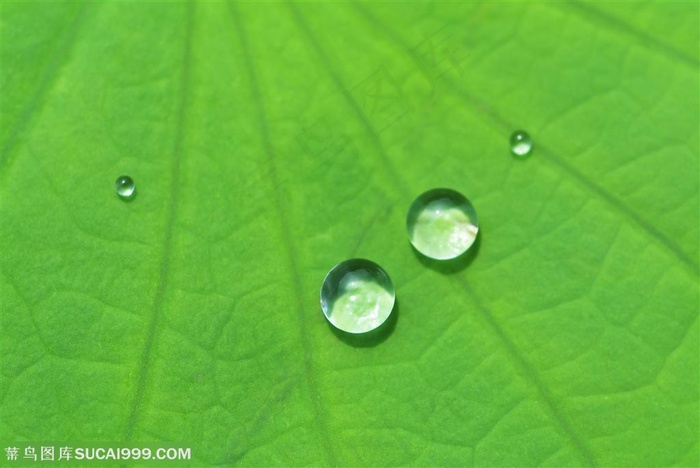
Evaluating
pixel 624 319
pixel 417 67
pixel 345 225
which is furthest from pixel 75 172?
pixel 624 319

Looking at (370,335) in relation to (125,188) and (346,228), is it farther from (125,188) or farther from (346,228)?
(125,188)

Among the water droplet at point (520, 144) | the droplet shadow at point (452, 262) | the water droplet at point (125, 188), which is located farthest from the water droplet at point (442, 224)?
the water droplet at point (125, 188)

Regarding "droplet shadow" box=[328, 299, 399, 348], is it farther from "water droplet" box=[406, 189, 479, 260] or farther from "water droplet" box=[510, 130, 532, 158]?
Answer: "water droplet" box=[510, 130, 532, 158]

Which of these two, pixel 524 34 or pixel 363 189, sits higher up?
pixel 524 34

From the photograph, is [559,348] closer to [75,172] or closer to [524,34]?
[524,34]

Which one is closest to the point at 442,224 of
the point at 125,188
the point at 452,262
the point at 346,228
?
the point at 452,262

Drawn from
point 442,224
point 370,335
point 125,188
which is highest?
point 125,188

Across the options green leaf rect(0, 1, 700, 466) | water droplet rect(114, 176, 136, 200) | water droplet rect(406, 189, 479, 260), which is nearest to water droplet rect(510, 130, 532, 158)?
green leaf rect(0, 1, 700, 466)
